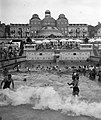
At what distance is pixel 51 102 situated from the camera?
11031mm

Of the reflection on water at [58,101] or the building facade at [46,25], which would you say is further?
the building facade at [46,25]

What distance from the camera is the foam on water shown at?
9920mm

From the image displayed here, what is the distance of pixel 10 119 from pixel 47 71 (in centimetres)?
1609

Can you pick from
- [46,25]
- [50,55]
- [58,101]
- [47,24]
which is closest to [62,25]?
[47,24]

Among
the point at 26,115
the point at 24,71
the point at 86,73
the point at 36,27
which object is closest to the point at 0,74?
the point at 24,71

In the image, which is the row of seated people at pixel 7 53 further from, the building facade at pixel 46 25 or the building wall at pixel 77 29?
the building wall at pixel 77 29

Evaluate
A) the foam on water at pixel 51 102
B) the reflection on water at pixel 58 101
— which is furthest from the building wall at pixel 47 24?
the foam on water at pixel 51 102

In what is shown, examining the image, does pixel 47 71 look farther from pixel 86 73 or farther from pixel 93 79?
pixel 93 79

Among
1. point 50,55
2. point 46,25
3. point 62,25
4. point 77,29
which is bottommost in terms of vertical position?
point 50,55

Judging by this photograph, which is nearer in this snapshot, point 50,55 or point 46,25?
point 50,55

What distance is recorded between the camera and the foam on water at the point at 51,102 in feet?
A: 32.5

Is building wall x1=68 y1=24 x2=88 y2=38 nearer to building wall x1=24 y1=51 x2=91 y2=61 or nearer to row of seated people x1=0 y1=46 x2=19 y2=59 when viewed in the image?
row of seated people x1=0 y1=46 x2=19 y2=59

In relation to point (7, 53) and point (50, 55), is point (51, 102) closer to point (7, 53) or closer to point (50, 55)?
point (7, 53)

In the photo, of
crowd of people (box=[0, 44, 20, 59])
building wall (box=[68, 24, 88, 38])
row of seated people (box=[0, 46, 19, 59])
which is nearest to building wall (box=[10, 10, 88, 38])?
building wall (box=[68, 24, 88, 38])
